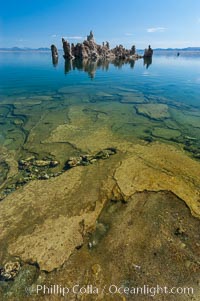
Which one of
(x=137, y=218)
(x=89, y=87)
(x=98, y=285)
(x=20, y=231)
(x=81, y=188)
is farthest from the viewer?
(x=89, y=87)

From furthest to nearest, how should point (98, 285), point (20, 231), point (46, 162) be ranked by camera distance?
1. point (46, 162)
2. point (20, 231)
3. point (98, 285)

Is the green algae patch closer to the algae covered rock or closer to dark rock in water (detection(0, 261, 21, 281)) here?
the algae covered rock

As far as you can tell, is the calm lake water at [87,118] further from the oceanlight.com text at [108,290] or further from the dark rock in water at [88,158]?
the oceanlight.com text at [108,290]

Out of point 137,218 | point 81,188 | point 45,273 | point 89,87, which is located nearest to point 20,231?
point 45,273

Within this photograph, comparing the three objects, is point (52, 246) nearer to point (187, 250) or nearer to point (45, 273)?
point (45, 273)

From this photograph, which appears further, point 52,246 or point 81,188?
point 81,188

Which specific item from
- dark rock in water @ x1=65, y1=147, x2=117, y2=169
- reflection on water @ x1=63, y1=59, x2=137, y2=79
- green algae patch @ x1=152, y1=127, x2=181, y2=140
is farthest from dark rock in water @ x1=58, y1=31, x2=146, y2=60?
dark rock in water @ x1=65, y1=147, x2=117, y2=169

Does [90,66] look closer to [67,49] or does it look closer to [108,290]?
[67,49]

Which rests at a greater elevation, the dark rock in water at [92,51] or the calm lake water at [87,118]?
the dark rock in water at [92,51]

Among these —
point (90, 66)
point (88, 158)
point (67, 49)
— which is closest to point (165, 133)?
point (88, 158)

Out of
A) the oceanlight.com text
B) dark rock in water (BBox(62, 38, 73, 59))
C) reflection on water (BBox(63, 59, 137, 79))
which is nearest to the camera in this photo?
the oceanlight.com text

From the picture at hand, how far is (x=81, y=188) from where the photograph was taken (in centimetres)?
534

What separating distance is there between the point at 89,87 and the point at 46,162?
47.6 feet

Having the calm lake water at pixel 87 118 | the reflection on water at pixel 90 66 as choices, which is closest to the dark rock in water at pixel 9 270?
the calm lake water at pixel 87 118
